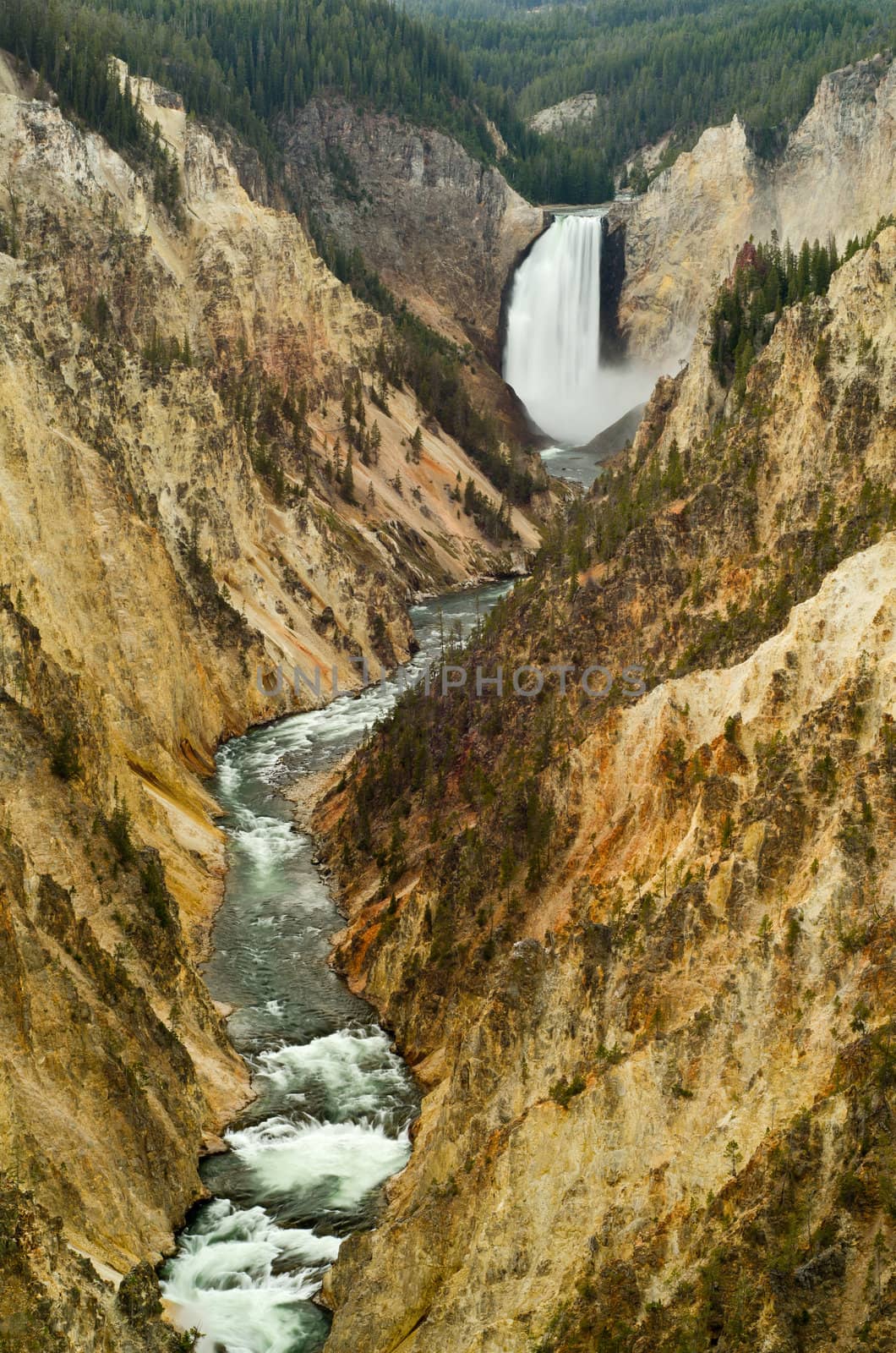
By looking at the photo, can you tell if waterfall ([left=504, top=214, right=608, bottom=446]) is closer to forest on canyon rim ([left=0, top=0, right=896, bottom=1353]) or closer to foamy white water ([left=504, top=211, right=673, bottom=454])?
foamy white water ([left=504, top=211, right=673, bottom=454])

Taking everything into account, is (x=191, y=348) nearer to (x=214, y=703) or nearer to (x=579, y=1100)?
(x=214, y=703)

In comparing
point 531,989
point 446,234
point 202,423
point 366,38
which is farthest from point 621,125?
point 531,989

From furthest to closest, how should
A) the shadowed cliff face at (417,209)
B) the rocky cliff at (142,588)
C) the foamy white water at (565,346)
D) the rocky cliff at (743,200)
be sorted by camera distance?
the shadowed cliff face at (417,209), the foamy white water at (565,346), the rocky cliff at (743,200), the rocky cliff at (142,588)

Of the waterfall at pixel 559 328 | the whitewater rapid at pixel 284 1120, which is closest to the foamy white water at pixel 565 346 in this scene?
the waterfall at pixel 559 328

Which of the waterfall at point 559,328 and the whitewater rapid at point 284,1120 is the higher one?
the waterfall at point 559,328

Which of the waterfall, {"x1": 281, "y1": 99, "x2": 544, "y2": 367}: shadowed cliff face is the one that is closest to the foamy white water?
the waterfall

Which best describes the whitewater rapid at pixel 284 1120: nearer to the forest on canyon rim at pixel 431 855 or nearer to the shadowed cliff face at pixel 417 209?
the forest on canyon rim at pixel 431 855

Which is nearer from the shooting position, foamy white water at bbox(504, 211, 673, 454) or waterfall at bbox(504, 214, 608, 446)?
foamy white water at bbox(504, 211, 673, 454)
